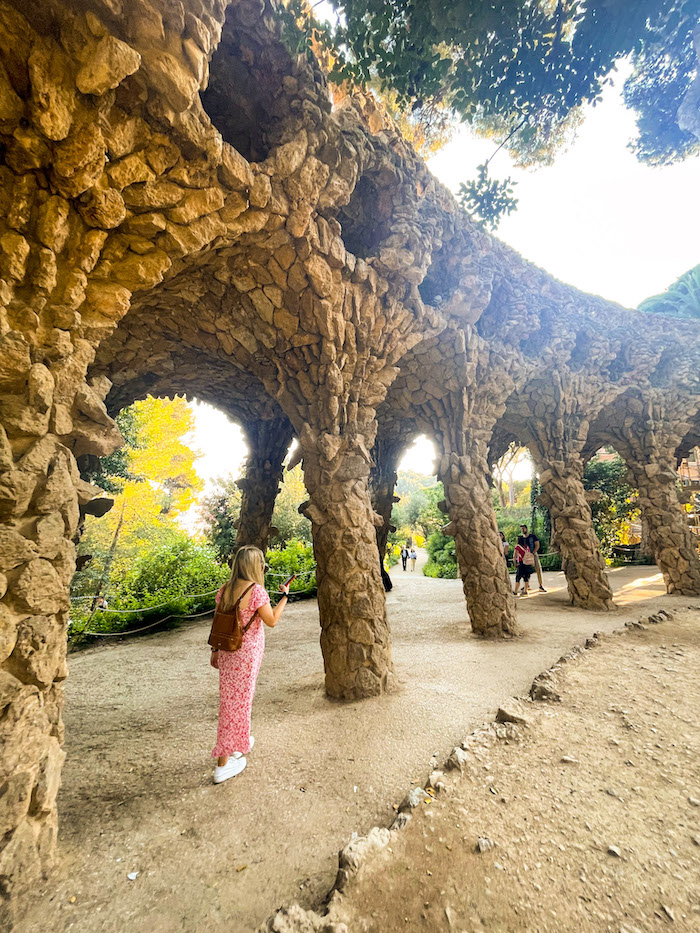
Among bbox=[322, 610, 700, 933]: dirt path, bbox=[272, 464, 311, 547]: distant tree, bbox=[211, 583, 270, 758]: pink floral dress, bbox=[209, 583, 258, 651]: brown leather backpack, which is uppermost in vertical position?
bbox=[272, 464, 311, 547]: distant tree

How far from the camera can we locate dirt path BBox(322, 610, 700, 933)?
1.40 meters

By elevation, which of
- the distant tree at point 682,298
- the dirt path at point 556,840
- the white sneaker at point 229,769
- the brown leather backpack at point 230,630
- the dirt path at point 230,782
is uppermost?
the distant tree at point 682,298

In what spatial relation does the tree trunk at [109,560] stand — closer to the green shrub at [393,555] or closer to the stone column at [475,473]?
the stone column at [475,473]

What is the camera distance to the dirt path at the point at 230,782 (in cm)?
164

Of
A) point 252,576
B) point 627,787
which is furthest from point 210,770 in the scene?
point 627,787

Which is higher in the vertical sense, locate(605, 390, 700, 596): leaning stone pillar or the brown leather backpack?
locate(605, 390, 700, 596): leaning stone pillar

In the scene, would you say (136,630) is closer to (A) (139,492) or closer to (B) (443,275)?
(A) (139,492)

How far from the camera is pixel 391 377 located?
16.2 feet

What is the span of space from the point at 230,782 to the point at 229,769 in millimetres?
75

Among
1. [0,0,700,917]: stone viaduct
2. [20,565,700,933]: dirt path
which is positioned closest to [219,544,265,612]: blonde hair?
[0,0,700,917]: stone viaduct

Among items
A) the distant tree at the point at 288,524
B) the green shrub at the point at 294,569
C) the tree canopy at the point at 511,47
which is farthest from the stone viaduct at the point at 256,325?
the distant tree at the point at 288,524

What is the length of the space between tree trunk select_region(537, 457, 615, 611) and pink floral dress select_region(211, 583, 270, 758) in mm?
7550

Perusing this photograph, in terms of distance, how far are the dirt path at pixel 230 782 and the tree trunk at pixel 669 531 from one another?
17.7ft

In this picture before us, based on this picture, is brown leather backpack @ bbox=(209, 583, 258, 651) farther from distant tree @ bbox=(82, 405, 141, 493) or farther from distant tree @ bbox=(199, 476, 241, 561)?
distant tree @ bbox=(199, 476, 241, 561)
